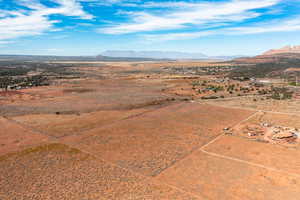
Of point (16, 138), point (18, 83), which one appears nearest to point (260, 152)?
point (16, 138)

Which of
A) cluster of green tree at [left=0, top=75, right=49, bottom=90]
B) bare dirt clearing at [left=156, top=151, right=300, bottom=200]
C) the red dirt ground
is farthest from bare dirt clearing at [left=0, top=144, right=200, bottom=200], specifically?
cluster of green tree at [left=0, top=75, right=49, bottom=90]

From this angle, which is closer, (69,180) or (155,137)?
(69,180)

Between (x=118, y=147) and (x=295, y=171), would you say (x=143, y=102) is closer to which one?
(x=118, y=147)

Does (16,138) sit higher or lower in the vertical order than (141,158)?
higher

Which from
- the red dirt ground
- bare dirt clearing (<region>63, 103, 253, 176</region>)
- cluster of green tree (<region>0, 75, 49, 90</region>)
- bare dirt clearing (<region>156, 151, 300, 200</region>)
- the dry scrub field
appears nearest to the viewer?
bare dirt clearing (<region>156, 151, 300, 200</region>)

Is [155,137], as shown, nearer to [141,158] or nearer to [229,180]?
[141,158]

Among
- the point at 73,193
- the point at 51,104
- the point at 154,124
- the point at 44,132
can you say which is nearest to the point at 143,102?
the point at 154,124

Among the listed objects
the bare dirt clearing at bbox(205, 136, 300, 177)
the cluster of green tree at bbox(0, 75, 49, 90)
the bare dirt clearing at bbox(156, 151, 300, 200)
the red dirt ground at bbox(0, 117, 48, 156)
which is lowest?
the bare dirt clearing at bbox(156, 151, 300, 200)

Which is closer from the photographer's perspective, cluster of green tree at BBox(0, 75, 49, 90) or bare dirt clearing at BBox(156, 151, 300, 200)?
bare dirt clearing at BBox(156, 151, 300, 200)

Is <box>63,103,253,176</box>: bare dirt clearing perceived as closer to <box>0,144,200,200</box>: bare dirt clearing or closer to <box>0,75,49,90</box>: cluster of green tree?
<box>0,144,200,200</box>: bare dirt clearing
